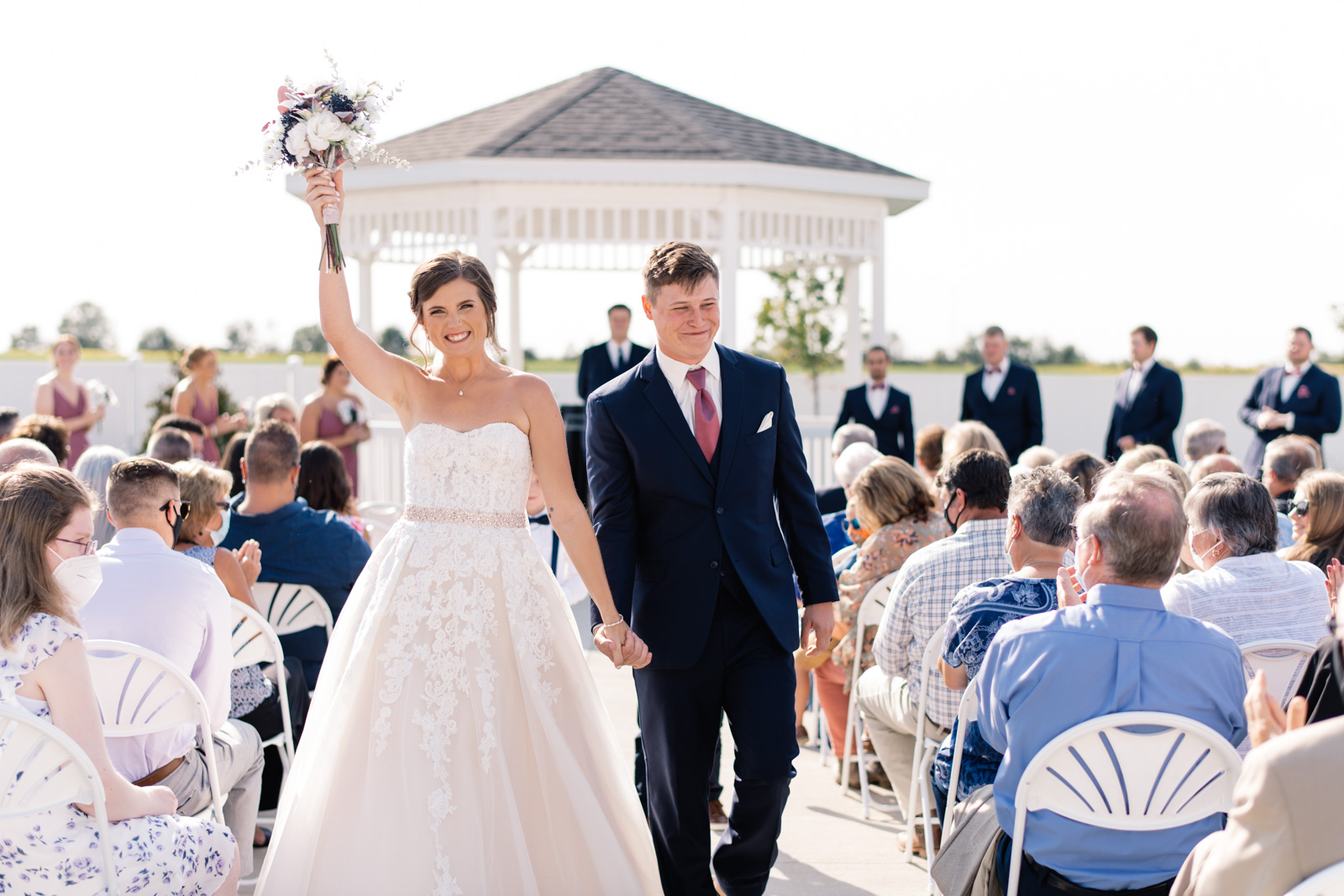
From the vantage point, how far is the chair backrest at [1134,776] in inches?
99.9

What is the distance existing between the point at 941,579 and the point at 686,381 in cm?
120

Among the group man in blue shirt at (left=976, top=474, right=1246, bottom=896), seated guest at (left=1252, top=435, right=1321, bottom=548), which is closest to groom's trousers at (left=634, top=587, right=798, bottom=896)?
man in blue shirt at (left=976, top=474, right=1246, bottom=896)

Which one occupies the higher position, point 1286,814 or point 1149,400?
point 1149,400

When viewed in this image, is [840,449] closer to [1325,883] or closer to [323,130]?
[323,130]

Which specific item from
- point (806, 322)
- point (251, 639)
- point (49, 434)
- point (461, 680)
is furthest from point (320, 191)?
point (806, 322)

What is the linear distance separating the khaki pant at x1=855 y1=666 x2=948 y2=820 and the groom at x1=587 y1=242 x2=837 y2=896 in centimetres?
92

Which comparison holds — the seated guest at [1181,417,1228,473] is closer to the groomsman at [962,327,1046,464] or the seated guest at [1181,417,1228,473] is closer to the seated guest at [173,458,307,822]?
the groomsman at [962,327,1046,464]

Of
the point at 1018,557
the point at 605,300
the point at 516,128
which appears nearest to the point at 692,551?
the point at 1018,557

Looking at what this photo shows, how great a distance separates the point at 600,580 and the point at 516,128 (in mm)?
9498

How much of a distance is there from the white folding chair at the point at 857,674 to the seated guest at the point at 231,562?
2.26 meters

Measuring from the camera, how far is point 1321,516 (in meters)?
4.31

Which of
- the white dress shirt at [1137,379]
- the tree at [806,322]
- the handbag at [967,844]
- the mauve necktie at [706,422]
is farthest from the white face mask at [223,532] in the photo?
the tree at [806,322]

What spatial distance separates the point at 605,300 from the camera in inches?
736

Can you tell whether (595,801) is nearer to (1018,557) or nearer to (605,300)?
(1018,557)
